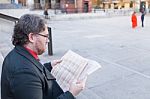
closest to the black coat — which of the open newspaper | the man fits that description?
the man

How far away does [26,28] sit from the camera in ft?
6.38

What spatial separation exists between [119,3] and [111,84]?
54.4 metres

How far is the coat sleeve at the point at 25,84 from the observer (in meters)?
1.78

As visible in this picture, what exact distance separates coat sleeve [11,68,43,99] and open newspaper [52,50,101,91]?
53 cm

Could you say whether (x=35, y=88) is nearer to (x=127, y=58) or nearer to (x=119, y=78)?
(x=119, y=78)

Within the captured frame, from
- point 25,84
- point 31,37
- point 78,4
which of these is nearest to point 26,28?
point 31,37

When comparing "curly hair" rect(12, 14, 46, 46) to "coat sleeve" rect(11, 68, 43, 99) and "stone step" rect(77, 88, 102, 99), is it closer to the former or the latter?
"coat sleeve" rect(11, 68, 43, 99)

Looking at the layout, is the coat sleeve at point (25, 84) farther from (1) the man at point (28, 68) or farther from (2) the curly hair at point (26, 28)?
(2) the curly hair at point (26, 28)

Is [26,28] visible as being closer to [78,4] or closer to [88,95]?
[88,95]

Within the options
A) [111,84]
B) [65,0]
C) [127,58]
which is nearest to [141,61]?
[127,58]

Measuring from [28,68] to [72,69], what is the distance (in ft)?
2.09

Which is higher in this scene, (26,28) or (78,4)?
(78,4)

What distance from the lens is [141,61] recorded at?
8.87m

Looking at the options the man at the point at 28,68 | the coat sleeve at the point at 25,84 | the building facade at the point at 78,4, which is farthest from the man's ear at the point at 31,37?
the building facade at the point at 78,4
